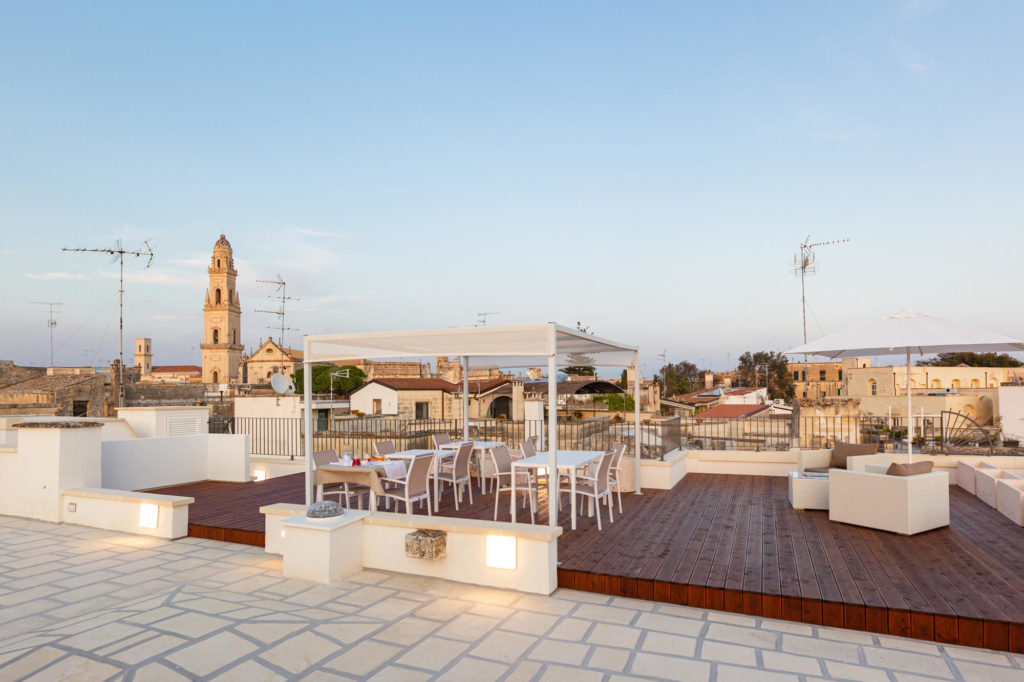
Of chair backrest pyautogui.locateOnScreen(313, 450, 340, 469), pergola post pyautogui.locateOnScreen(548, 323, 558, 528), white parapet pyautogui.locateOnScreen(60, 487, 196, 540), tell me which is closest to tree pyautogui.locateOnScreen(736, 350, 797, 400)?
chair backrest pyautogui.locateOnScreen(313, 450, 340, 469)

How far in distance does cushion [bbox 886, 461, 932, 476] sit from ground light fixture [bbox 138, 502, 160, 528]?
8.10 metres

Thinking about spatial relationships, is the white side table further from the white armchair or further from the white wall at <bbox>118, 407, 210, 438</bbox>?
the white wall at <bbox>118, 407, 210, 438</bbox>

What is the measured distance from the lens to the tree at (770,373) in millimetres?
61438

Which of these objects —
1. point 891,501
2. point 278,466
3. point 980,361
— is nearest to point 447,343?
point 891,501

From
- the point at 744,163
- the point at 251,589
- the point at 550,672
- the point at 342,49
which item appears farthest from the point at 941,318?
the point at 342,49

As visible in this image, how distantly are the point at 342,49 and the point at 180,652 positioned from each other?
12.5 meters

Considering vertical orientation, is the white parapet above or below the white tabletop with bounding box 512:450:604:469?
below

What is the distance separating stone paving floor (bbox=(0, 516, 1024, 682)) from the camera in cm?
296

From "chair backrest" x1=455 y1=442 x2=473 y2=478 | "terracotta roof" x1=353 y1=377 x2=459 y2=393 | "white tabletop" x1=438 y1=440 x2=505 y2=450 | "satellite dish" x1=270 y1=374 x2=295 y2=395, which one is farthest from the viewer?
"terracotta roof" x1=353 y1=377 x2=459 y2=393

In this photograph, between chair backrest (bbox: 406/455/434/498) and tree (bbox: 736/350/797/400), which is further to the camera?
tree (bbox: 736/350/797/400)

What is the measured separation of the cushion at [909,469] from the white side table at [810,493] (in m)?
0.84

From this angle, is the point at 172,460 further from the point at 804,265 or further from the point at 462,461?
the point at 804,265

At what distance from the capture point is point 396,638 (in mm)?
3479

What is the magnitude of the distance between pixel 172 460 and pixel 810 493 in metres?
9.32
